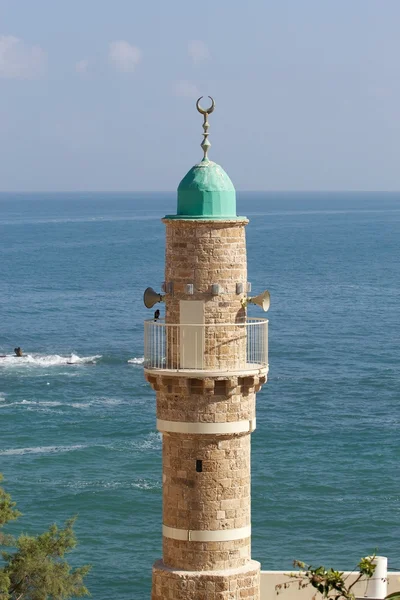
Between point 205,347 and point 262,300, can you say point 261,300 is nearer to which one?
point 262,300

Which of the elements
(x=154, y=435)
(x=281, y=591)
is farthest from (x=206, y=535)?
(x=154, y=435)

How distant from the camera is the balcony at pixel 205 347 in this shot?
19.8 m

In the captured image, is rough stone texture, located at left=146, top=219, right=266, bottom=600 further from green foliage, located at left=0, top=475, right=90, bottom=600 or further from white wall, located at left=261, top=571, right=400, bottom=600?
green foliage, located at left=0, top=475, right=90, bottom=600

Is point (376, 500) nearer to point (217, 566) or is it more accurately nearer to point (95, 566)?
point (95, 566)

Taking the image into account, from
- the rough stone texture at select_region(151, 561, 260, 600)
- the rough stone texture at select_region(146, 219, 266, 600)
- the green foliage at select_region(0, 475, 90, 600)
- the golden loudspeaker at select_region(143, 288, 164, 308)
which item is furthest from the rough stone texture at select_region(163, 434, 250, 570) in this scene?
the green foliage at select_region(0, 475, 90, 600)

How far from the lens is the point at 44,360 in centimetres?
9519

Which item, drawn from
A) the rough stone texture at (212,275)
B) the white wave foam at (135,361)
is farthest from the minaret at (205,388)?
the white wave foam at (135,361)

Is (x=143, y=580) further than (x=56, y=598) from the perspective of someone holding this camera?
Yes

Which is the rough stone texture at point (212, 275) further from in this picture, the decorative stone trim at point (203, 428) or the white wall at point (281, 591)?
the white wall at point (281, 591)

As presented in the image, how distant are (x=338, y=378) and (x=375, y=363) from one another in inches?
297

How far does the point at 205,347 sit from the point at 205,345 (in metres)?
0.03

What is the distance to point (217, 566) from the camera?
19.8 m

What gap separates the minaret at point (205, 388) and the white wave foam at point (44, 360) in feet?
239

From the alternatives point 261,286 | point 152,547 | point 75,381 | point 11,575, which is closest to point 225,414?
point 11,575
